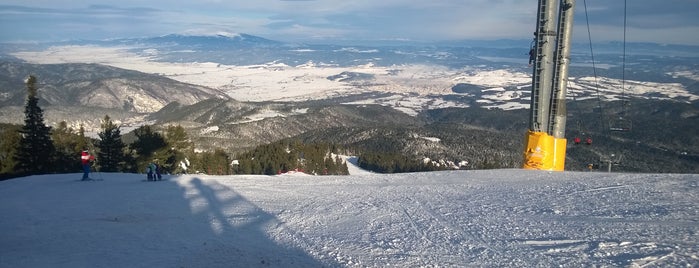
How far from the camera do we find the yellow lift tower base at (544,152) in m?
23.0

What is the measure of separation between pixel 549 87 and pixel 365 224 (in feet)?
51.0

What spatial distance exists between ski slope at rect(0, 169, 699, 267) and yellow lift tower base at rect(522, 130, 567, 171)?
4.60 meters

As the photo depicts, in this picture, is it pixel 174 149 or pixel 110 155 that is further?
pixel 110 155

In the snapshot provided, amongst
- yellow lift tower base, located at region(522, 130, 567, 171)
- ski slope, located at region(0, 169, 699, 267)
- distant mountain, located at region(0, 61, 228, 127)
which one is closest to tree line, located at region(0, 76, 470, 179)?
ski slope, located at region(0, 169, 699, 267)

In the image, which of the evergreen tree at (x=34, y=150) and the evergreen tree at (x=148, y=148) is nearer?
the evergreen tree at (x=34, y=150)

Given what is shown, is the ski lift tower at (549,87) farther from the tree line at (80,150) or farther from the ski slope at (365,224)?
the tree line at (80,150)

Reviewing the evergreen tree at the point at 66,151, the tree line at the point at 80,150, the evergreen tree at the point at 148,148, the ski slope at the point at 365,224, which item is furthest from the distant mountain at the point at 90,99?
the ski slope at the point at 365,224

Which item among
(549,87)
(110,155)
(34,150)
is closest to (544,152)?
(549,87)

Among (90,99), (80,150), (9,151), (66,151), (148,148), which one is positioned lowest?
(66,151)

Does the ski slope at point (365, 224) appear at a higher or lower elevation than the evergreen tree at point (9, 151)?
higher

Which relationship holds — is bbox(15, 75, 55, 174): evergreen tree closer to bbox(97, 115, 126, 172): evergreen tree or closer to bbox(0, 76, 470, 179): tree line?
bbox(0, 76, 470, 179): tree line

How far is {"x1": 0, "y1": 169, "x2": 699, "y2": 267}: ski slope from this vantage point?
29.2 ft

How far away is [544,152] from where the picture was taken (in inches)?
905

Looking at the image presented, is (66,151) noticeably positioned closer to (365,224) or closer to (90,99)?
(365,224)
